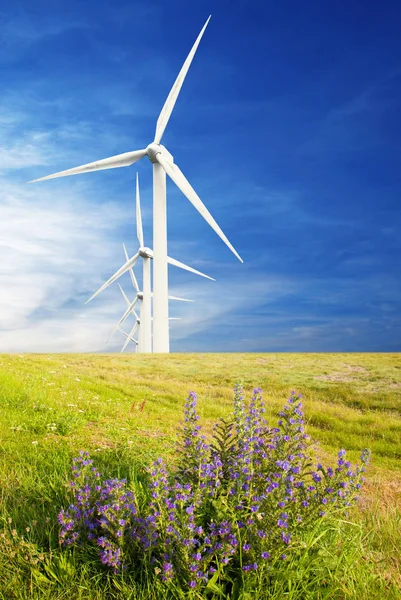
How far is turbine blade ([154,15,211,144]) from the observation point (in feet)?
137

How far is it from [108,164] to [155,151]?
18.4 feet

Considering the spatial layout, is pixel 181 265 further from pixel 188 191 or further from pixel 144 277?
pixel 188 191

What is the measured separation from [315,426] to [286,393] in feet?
16.5

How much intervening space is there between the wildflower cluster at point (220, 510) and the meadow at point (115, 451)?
27 cm

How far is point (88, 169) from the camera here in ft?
138

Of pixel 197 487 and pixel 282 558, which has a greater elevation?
pixel 197 487

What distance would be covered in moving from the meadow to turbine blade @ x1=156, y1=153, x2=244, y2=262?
62.5 ft

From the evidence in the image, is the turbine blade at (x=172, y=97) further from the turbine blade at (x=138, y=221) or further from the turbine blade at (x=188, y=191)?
the turbine blade at (x=138, y=221)

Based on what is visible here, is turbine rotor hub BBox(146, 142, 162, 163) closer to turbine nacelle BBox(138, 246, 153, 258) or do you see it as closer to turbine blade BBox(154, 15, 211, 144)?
turbine blade BBox(154, 15, 211, 144)

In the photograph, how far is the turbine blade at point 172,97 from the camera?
4191cm

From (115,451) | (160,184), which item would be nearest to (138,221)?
(160,184)

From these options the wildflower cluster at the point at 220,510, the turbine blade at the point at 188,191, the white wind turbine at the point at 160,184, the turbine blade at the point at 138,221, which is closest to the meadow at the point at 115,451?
the wildflower cluster at the point at 220,510

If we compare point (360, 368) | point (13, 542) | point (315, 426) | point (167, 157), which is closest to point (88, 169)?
point (167, 157)

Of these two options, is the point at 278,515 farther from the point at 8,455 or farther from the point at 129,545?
the point at 8,455
